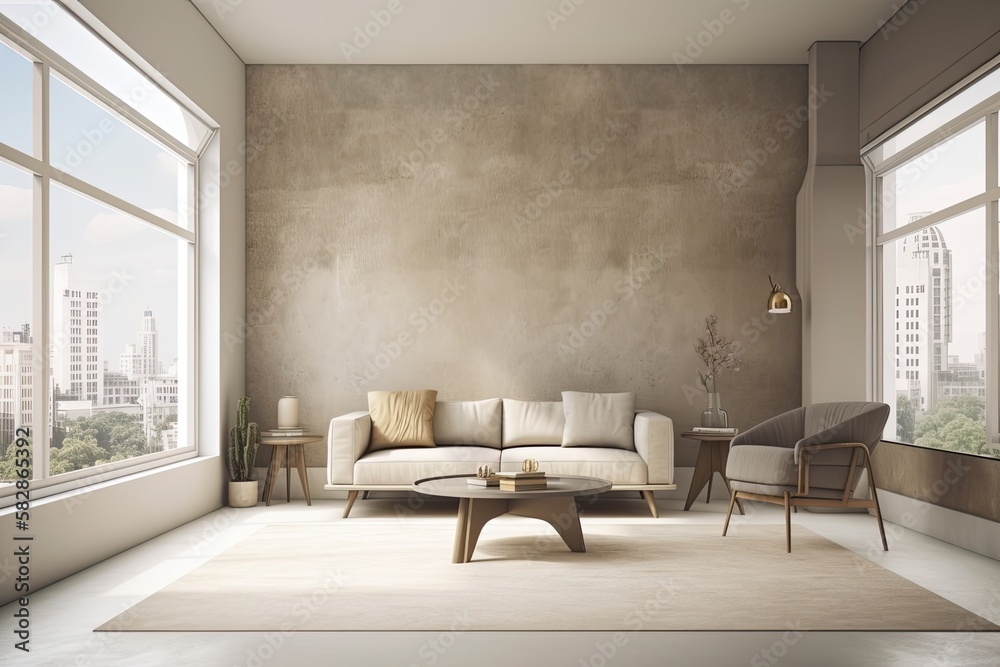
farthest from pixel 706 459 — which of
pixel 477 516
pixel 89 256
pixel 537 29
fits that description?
pixel 89 256

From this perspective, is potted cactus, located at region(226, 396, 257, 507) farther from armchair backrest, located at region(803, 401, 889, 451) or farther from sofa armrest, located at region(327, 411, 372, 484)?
armchair backrest, located at region(803, 401, 889, 451)

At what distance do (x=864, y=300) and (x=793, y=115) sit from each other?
1640 mm

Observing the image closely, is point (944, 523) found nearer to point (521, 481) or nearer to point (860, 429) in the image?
point (860, 429)

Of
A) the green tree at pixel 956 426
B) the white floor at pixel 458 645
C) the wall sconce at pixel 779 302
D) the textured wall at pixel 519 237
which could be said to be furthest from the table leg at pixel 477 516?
the wall sconce at pixel 779 302

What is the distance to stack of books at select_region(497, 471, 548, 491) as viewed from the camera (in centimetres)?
437

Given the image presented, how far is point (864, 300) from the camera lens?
6.36 meters

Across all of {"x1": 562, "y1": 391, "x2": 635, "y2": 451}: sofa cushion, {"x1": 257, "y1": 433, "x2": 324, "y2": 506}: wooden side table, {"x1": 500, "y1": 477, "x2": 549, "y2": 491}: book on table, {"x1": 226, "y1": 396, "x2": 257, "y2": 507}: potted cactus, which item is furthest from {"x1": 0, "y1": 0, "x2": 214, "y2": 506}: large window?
{"x1": 562, "y1": 391, "x2": 635, "y2": 451}: sofa cushion

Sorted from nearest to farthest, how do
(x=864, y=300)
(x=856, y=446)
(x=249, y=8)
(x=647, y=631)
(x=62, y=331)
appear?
(x=647, y=631) → (x=62, y=331) → (x=856, y=446) → (x=249, y=8) → (x=864, y=300)

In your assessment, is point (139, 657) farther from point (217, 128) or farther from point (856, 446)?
point (217, 128)

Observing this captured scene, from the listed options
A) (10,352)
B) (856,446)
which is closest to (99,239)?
(10,352)

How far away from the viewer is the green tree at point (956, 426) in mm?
4859

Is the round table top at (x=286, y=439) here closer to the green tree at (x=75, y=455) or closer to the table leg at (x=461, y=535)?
the green tree at (x=75, y=455)

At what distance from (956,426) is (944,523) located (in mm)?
586

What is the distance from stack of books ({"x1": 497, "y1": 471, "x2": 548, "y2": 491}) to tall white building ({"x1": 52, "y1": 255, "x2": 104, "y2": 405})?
2271 millimetres
